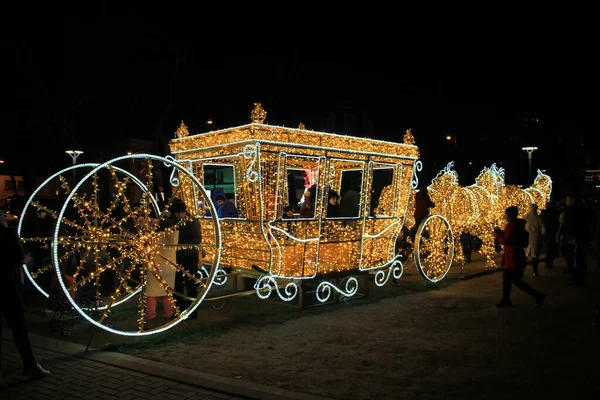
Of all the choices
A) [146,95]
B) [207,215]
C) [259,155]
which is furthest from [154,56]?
[259,155]

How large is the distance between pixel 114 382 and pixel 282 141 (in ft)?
12.7

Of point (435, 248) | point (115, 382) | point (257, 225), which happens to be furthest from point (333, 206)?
point (115, 382)

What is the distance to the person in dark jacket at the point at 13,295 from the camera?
193 inches

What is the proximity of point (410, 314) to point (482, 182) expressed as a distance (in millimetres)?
7343

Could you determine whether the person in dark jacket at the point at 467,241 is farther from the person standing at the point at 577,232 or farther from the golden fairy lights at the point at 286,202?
the golden fairy lights at the point at 286,202

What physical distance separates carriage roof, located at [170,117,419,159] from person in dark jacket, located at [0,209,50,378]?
3181mm

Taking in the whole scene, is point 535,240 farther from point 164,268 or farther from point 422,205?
point 164,268

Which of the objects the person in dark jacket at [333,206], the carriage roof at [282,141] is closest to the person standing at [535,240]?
the carriage roof at [282,141]

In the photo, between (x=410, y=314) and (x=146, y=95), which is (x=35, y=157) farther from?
(x=410, y=314)

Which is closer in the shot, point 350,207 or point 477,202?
point 350,207

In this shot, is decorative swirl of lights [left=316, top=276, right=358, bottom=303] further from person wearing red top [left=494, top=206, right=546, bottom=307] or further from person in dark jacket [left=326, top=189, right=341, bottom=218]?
person wearing red top [left=494, top=206, right=546, bottom=307]

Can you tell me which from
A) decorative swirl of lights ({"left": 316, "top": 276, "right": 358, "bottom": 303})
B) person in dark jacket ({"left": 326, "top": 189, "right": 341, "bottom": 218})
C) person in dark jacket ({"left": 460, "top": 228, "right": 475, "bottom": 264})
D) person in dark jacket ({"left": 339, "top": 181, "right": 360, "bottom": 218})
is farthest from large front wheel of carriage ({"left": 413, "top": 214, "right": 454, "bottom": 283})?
person in dark jacket ({"left": 326, "top": 189, "right": 341, "bottom": 218})

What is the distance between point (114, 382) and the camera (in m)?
4.91

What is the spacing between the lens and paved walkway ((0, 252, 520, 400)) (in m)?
4.55
